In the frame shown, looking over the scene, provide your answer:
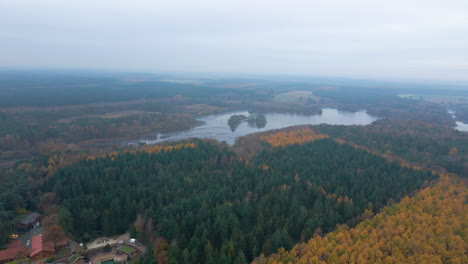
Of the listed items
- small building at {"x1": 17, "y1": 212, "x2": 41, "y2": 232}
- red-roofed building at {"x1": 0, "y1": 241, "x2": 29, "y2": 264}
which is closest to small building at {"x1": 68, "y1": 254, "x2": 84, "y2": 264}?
red-roofed building at {"x1": 0, "y1": 241, "x2": 29, "y2": 264}

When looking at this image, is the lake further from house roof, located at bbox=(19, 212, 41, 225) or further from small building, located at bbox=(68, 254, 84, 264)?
small building, located at bbox=(68, 254, 84, 264)

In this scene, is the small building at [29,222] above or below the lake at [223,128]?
above

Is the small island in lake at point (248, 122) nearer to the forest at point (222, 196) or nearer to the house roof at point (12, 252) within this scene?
the forest at point (222, 196)

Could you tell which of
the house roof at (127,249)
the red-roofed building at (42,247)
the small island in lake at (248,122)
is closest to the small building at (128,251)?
the house roof at (127,249)

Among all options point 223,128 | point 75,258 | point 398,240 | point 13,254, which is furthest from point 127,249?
point 223,128

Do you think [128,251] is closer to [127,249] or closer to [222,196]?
[127,249]

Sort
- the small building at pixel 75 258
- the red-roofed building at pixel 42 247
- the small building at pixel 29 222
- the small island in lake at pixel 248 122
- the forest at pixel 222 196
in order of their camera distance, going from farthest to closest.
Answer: the small island in lake at pixel 248 122 → the small building at pixel 29 222 → the forest at pixel 222 196 → the red-roofed building at pixel 42 247 → the small building at pixel 75 258

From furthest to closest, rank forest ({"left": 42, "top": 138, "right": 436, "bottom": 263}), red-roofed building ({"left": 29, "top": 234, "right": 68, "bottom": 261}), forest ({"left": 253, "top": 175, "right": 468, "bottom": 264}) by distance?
forest ({"left": 42, "top": 138, "right": 436, "bottom": 263}) < red-roofed building ({"left": 29, "top": 234, "right": 68, "bottom": 261}) < forest ({"left": 253, "top": 175, "right": 468, "bottom": 264})
